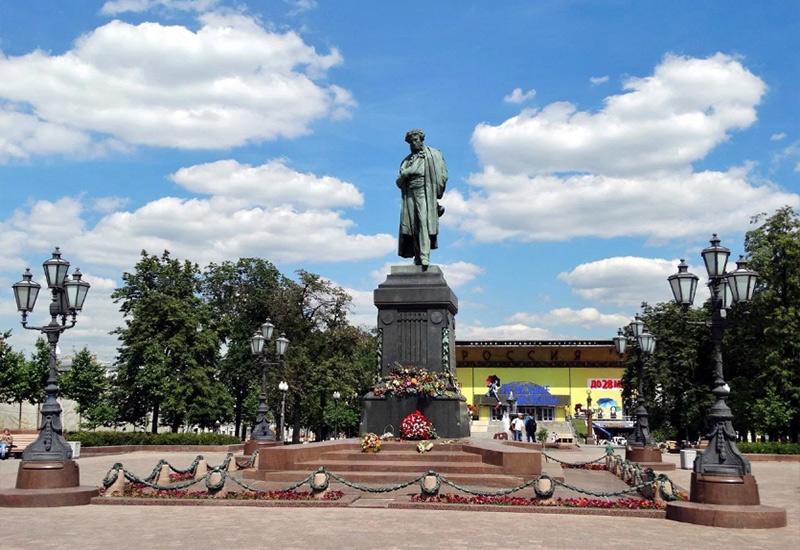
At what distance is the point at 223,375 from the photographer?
50375 mm

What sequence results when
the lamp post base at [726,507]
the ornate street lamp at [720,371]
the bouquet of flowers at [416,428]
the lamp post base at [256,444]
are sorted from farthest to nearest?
the lamp post base at [256,444], the bouquet of flowers at [416,428], the ornate street lamp at [720,371], the lamp post base at [726,507]

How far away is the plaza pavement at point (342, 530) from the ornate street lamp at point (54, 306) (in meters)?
2.06

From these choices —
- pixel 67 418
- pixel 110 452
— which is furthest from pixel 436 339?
pixel 67 418

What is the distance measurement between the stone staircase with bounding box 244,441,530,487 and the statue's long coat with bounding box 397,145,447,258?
5.86 metres

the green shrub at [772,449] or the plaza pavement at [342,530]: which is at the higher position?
the plaza pavement at [342,530]

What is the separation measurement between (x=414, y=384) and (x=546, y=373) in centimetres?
6132

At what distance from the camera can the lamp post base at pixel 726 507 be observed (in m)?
11.5

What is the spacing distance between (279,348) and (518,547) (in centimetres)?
1707

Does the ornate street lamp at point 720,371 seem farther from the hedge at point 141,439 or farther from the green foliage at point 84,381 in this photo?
the green foliage at point 84,381

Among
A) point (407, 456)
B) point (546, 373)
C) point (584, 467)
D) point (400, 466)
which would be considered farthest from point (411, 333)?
point (546, 373)

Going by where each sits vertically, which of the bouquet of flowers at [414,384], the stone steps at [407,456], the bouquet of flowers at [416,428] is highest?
the bouquet of flowers at [414,384]

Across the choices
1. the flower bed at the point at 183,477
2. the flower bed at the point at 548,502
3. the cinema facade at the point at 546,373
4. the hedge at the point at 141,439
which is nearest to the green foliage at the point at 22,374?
the hedge at the point at 141,439

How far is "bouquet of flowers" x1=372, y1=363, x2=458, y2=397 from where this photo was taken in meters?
18.8

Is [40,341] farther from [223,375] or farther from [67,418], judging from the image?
[67,418]
